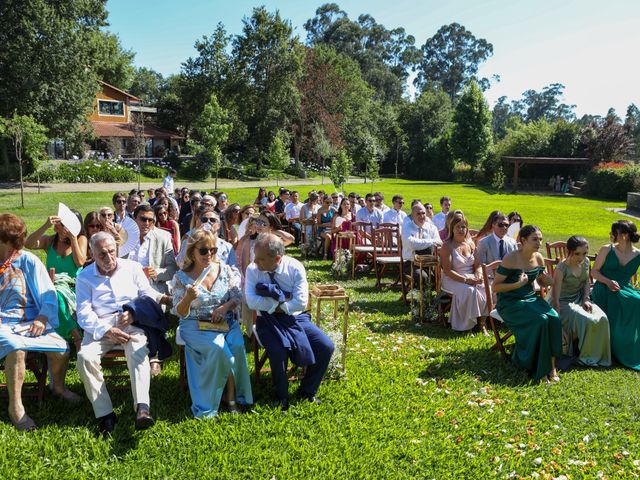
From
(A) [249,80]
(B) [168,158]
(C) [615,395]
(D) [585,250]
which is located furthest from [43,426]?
(A) [249,80]

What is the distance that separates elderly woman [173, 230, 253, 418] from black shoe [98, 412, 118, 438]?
641 mm

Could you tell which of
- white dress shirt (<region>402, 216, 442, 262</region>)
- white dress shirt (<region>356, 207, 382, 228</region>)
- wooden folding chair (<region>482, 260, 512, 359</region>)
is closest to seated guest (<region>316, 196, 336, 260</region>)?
white dress shirt (<region>356, 207, 382, 228</region>)

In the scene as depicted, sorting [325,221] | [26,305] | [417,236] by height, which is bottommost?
[26,305]

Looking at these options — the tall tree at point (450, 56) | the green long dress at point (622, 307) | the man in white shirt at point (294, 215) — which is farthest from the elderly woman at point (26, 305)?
the tall tree at point (450, 56)

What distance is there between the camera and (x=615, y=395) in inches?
199

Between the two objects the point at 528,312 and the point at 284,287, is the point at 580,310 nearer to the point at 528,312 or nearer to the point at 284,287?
the point at 528,312

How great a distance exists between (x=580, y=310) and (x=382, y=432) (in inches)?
127

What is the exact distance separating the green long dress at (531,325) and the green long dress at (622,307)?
105 centimetres

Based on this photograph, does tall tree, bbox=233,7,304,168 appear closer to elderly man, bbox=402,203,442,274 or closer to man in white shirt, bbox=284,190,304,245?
man in white shirt, bbox=284,190,304,245

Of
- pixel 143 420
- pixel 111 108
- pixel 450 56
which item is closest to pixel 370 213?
pixel 143 420

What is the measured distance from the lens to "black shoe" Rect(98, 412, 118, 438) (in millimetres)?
4027

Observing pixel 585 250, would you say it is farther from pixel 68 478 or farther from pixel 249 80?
pixel 249 80

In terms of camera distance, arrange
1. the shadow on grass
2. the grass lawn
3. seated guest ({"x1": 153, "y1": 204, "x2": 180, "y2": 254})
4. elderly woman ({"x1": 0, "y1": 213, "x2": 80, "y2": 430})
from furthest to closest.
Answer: seated guest ({"x1": 153, "y1": 204, "x2": 180, "y2": 254}), the shadow on grass, elderly woman ({"x1": 0, "y1": 213, "x2": 80, "y2": 430}), the grass lawn

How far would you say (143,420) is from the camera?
3936 millimetres
